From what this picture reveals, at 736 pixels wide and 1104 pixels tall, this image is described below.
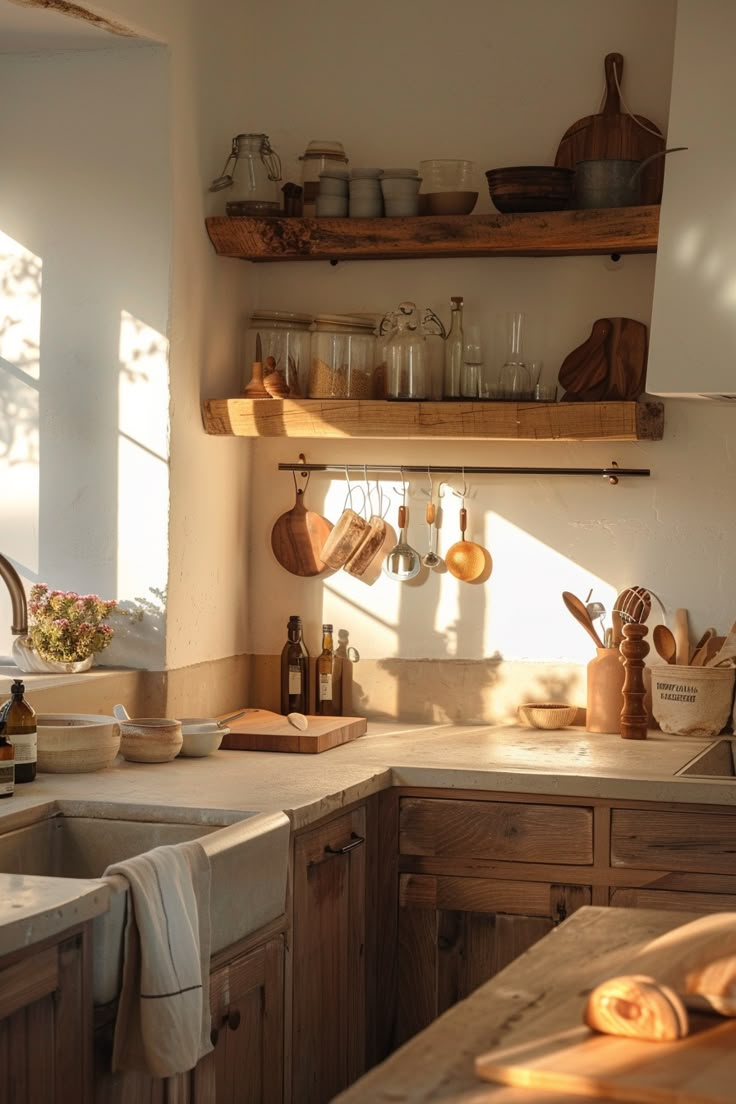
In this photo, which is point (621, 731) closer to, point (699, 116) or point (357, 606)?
point (357, 606)

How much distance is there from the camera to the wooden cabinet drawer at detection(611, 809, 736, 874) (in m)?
2.92

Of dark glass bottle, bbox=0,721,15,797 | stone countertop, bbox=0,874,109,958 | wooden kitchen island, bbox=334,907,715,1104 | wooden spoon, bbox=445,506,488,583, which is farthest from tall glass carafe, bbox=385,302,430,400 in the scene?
wooden kitchen island, bbox=334,907,715,1104

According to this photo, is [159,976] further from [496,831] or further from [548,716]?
[548,716]

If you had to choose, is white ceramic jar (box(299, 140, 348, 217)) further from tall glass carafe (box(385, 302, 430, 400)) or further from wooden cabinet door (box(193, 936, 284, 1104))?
wooden cabinet door (box(193, 936, 284, 1104))

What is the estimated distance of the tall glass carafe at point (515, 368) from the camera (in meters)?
3.63

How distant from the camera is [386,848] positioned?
10.2 ft

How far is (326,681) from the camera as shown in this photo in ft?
12.6

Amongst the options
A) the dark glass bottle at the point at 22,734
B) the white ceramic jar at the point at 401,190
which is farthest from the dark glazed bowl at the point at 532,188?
the dark glass bottle at the point at 22,734

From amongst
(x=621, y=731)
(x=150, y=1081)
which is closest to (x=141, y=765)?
(x=150, y=1081)

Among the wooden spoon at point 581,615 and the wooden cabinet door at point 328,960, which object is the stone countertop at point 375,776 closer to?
the wooden cabinet door at point 328,960

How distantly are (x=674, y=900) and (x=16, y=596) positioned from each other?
1.64m

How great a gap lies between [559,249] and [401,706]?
50.3 inches

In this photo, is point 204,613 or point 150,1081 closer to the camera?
point 150,1081

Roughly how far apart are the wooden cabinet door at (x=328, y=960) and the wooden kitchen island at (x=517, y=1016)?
96cm
